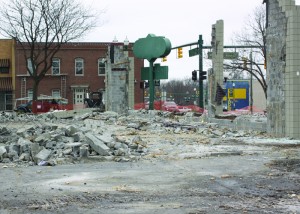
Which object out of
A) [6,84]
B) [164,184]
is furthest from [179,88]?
[164,184]

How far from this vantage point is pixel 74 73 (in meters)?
64.0

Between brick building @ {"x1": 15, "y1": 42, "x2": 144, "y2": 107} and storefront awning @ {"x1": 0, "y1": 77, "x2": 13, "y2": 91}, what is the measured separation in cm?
106

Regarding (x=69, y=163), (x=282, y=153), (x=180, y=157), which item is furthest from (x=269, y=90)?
(x=69, y=163)

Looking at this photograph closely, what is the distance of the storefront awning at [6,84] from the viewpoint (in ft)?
205

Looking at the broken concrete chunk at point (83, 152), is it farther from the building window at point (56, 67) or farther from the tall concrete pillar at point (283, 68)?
the building window at point (56, 67)

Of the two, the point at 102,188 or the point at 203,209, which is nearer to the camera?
the point at 203,209

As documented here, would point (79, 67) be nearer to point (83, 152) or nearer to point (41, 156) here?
point (83, 152)

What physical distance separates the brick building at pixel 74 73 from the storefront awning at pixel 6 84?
1059 mm

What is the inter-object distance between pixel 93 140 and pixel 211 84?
15335mm

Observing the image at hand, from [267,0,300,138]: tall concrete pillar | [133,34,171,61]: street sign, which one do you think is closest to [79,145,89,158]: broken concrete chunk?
[267,0,300,138]: tall concrete pillar

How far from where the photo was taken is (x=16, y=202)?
6918 mm

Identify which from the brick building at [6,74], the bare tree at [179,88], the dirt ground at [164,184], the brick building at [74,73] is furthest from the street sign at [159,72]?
the bare tree at [179,88]

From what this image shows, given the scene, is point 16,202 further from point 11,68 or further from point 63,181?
point 11,68

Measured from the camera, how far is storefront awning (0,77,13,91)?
6241 centimetres
